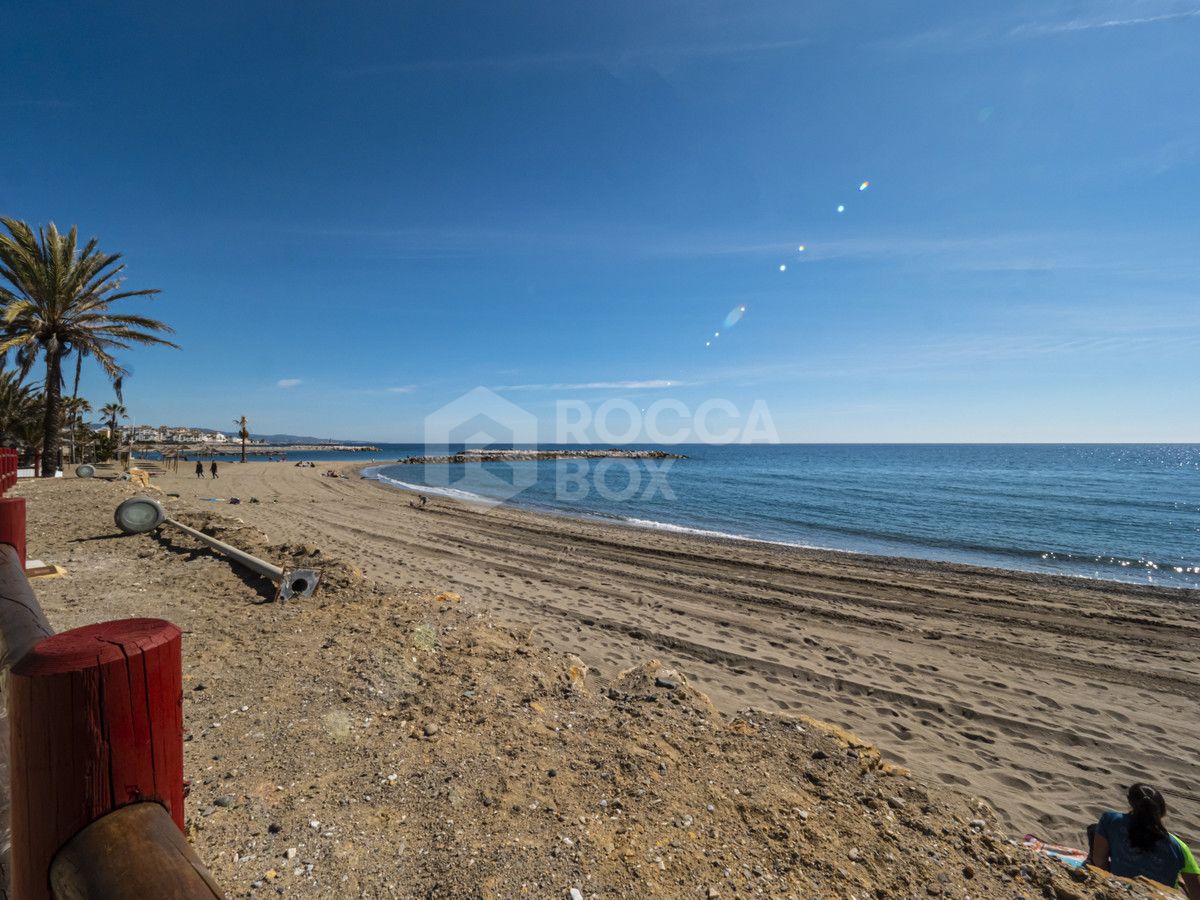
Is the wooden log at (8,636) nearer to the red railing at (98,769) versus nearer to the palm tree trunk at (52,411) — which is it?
the red railing at (98,769)

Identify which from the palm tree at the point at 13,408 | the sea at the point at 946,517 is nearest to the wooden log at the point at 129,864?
the sea at the point at 946,517

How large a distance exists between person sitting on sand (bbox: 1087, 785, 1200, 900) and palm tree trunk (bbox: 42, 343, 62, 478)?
29.4 metres

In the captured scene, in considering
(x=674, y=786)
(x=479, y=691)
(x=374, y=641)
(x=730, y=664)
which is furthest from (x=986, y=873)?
(x=374, y=641)

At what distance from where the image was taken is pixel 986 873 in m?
3.41

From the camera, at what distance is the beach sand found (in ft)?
21.1

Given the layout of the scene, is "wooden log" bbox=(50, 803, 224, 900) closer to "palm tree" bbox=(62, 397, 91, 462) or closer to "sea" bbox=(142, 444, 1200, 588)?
"sea" bbox=(142, 444, 1200, 588)

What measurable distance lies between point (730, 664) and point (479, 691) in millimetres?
4908

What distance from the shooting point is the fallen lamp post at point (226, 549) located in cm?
739

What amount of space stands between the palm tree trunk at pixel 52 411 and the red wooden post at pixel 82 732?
26771 mm

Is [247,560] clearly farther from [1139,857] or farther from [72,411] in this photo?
[72,411]

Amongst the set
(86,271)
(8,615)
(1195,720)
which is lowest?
(1195,720)

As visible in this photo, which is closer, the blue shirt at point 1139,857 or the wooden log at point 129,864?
the wooden log at point 129,864

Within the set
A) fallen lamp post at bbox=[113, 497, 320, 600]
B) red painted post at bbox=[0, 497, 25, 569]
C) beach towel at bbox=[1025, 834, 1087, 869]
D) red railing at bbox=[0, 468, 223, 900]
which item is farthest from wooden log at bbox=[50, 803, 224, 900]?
fallen lamp post at bbox=[113, 497, 320, 600]

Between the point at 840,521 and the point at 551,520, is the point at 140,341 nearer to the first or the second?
the point at 551,520
